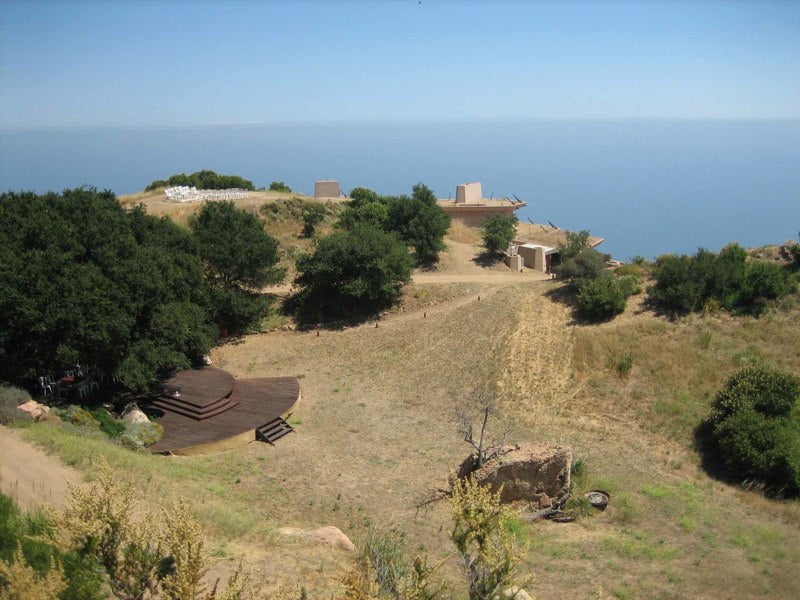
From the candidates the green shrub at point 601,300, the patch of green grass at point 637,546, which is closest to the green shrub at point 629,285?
the green shrub at point 601,300

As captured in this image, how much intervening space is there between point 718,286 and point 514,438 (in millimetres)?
11592

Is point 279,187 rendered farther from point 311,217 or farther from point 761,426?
point 761,426

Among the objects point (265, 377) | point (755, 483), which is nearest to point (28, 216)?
point (265, 377)

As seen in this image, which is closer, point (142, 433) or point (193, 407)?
point (142, 433)

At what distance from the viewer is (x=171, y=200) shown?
41.4 metres

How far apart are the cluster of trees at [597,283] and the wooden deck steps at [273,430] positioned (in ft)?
44.0

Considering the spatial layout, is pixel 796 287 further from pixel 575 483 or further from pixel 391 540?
pixel 391 540

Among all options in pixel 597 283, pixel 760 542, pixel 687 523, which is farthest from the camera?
pixel 597 283

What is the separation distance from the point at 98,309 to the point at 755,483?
1959cm

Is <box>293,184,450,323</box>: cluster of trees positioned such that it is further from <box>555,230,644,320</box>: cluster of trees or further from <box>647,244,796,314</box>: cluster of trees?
<box>647,244,796,314</box>: cluster of trees

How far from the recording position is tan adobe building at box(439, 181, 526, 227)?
47094mm

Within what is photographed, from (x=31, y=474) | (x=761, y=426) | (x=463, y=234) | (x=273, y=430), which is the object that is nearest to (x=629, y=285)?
(x=761, y=426)

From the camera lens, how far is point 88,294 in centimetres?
1816

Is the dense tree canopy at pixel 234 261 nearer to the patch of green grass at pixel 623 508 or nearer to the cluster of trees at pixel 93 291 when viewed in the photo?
the cluster of trees at pixel 93 291
